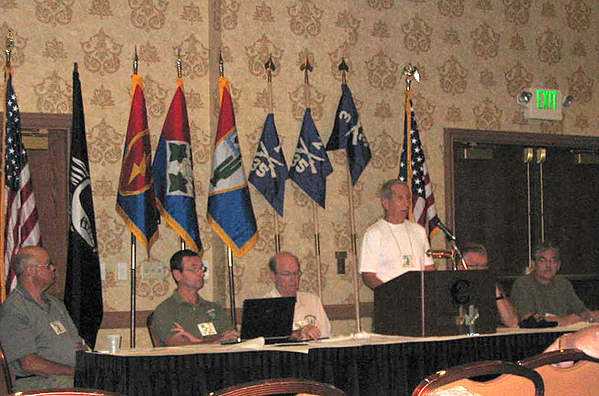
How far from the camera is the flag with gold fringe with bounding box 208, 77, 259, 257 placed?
235 inches

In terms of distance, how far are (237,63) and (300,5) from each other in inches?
26.3

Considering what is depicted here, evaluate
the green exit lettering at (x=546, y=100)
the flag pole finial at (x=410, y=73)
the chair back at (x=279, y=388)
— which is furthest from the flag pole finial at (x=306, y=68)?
the chair back at (x=279, y=388)

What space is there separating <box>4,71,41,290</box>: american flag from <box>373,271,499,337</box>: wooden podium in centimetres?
219

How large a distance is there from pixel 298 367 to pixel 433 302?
81cm

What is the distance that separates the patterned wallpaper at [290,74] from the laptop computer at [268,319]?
1796 mm

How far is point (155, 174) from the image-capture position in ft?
19.5

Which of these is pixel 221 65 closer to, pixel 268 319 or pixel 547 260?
pixel 268 319

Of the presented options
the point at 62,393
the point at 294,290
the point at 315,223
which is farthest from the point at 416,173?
the point at 62,393

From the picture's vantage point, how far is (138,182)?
18.7 ft

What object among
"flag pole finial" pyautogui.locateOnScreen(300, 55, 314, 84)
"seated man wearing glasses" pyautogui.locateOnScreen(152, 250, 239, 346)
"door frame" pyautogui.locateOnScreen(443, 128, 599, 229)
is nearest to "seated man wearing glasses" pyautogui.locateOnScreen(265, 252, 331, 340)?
"seated man wearing glasses" pyautogui.locateOnScreen(152, 250, 239, 346)

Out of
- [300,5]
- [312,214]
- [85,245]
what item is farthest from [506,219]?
[85,245]

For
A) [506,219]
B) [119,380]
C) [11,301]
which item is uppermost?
[506,219]

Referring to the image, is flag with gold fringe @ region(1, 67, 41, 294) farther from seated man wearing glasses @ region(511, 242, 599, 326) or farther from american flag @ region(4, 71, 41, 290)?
seated man wearing glasses @ region(511, 242, 599, 326)

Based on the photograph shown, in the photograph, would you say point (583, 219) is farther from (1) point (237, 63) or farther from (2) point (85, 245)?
(2) point (85, 245)
